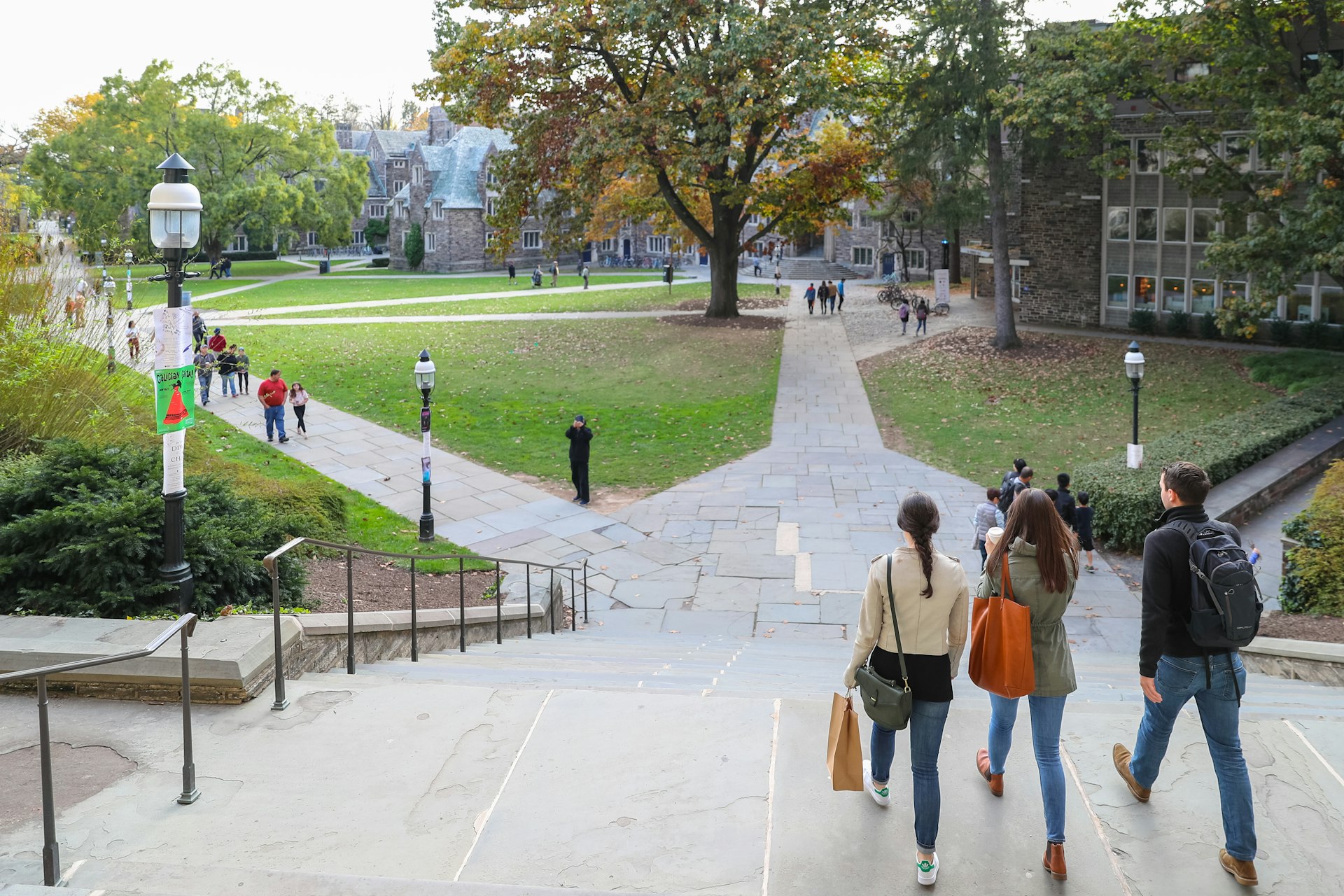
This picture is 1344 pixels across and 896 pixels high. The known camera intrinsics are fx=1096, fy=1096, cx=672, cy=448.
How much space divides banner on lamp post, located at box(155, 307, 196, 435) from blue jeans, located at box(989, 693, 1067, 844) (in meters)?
6.16

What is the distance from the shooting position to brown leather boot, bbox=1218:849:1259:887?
4.17 meters

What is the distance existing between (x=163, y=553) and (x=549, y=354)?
24.3 metres

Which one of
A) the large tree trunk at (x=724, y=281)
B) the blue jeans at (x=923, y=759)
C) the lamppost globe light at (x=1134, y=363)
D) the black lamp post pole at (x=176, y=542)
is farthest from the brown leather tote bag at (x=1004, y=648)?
the large tree trunk at (x=724, y=281)

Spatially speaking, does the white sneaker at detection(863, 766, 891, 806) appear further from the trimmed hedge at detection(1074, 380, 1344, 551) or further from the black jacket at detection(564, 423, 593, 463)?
the black jacket at detection(564, 423, 593, 463)

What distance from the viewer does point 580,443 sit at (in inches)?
637

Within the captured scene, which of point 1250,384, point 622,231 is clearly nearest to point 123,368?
point 1250,384

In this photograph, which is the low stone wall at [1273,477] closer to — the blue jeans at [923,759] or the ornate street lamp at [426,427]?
the ornate street lamp at [426,427]

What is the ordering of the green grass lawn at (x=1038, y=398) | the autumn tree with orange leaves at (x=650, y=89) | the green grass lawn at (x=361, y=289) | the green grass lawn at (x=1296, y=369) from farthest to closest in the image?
1. the green grass lawn at (x=361, y=289)
2. the autumn tree with orange leaves at (x=650, y=89)
3. the green grass lawn at (x=1296, y=369)
4. the green grass lawn at (x=1038, y=398)

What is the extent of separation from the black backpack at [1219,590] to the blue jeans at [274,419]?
1817 cm

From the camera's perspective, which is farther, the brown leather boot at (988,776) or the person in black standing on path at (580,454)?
the person in black standing on path at (580,454)

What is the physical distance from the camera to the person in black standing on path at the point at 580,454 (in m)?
16.2

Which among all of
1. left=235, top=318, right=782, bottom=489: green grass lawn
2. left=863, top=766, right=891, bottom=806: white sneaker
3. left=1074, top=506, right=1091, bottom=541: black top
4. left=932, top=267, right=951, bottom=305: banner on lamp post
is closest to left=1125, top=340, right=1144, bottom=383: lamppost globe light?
left=1074, top=506, right=1091, bottom=541: black top

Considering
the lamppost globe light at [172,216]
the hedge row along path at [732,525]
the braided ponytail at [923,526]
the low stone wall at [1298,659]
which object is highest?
→ the lamppost globe light at [172,216]

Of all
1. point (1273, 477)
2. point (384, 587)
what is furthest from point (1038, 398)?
point (384, 587)
